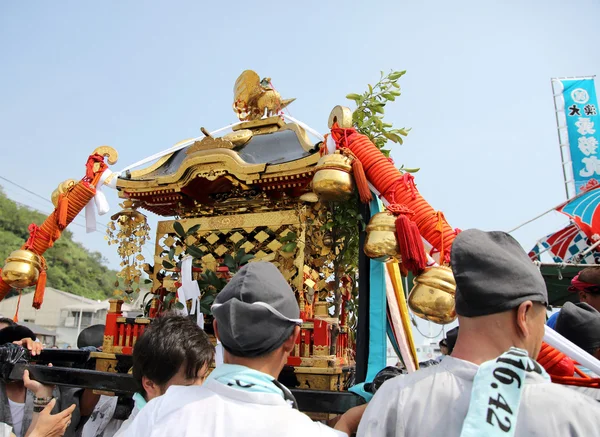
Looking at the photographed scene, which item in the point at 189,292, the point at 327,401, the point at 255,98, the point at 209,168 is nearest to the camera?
the point at 327,401

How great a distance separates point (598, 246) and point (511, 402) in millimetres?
7672

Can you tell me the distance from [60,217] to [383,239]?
3028 mm

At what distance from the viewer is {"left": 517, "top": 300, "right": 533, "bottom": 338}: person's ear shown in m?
1.13

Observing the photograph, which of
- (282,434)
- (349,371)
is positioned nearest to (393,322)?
(349,371)

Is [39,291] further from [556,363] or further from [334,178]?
[556,363]

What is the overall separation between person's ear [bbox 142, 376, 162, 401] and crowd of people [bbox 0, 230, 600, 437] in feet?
1.61

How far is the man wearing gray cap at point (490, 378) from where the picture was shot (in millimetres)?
997

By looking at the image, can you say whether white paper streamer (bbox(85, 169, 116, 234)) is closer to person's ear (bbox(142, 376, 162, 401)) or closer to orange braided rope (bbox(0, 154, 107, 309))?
orange braided rope (bbox(0, 154, 107, 309))

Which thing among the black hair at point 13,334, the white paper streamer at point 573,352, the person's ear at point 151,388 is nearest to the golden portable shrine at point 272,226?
the black hair at point 13,334

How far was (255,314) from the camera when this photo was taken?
1345 mm

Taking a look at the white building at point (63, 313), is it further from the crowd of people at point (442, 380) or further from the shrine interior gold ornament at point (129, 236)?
the crowd of people at point (442, 380)

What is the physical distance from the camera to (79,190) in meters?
4.02

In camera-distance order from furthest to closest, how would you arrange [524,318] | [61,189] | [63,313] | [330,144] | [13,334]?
[63,313], [61,189], [13,334], [330,144], [524,318]

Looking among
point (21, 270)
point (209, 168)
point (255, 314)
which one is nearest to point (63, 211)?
point (21, 270)
